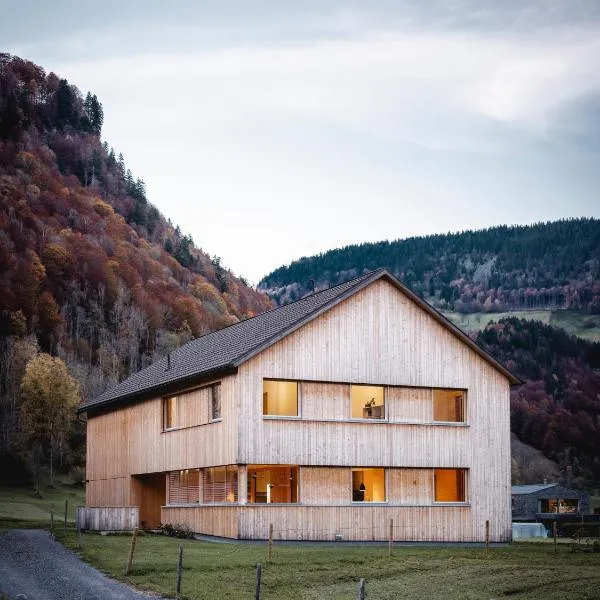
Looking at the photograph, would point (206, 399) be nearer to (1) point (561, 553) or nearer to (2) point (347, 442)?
(2) point (347, 442)

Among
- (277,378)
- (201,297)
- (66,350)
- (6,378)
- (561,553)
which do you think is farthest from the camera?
(201,297)

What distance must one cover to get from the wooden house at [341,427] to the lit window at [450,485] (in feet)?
0.16

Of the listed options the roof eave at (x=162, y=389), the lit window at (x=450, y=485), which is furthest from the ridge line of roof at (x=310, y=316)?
the lit window at (x=450, y=485)

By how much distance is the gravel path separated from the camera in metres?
24.8

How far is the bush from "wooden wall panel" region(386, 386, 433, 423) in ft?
31.5

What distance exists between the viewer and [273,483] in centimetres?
4188

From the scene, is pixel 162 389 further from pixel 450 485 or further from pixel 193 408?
pixel 450 485

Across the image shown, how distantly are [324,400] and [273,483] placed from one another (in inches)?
152

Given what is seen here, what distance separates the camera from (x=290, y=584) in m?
27.9

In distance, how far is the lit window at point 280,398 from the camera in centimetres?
4175

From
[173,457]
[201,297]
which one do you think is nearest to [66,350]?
[201,297]

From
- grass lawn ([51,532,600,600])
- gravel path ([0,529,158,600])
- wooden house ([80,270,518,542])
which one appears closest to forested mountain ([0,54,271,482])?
wooden house ([80,270,518,542])

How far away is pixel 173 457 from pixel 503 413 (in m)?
14.7

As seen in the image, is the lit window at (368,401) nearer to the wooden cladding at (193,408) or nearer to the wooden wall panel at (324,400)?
the wooden wall panel at (324,400)
